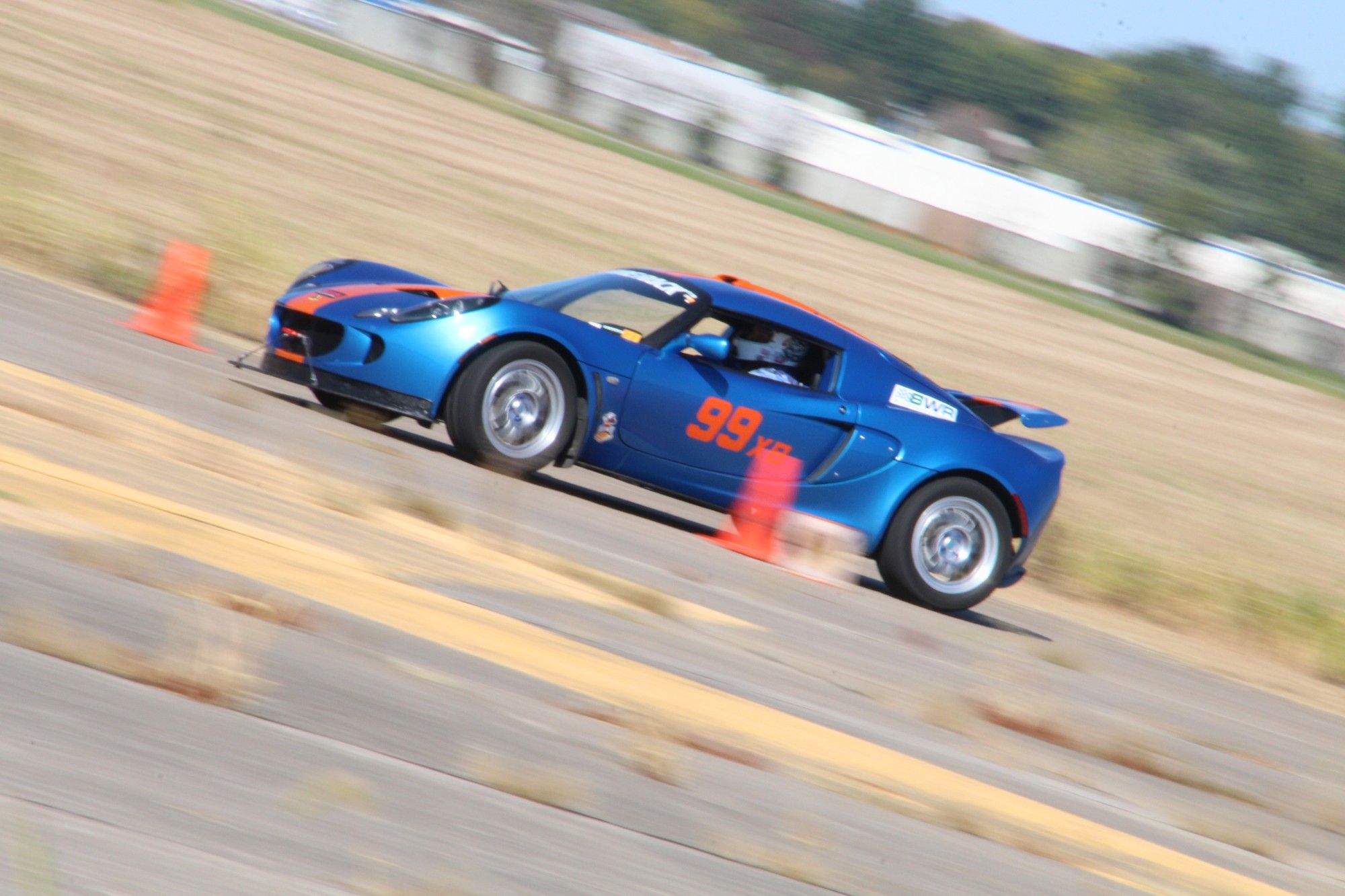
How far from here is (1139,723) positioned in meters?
6.89

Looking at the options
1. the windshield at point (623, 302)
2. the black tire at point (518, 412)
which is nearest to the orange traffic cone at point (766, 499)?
the windshield at point (623, 302)

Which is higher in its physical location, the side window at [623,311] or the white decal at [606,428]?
the side window at [623,311]

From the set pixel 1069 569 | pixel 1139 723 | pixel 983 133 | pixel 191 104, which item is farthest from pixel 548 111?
pixel 983 133

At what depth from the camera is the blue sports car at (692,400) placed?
8086mm

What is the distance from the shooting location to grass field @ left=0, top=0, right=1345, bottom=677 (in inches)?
486

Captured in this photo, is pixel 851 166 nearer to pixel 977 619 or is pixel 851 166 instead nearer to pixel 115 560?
pixel 977 619

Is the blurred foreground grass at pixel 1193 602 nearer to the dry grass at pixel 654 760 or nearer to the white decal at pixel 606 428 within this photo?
the white decal at pixel 606 428

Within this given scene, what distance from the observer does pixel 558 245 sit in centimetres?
2017

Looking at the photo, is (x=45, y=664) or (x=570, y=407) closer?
(x=45, y=664)

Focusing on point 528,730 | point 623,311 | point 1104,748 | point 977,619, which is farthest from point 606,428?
point 528,730

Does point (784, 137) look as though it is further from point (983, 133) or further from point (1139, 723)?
point (1139, 723)

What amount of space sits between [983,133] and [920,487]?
115569 mm

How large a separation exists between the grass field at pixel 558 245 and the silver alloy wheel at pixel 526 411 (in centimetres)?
440

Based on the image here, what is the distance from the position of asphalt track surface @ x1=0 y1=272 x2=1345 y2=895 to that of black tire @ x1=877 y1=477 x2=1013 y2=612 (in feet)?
1.60
